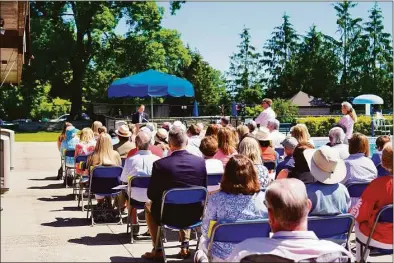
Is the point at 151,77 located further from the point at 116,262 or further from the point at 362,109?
the point at 362,109

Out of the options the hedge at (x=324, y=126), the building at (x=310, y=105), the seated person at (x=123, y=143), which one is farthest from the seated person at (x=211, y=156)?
the building at (x=310, y=105)

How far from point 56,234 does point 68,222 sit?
82 cm

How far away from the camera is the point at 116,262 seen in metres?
5.88

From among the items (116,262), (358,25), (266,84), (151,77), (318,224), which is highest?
(358,25)

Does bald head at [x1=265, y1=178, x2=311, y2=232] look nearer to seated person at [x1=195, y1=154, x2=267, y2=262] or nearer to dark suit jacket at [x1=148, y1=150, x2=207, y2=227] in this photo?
seated person at [x1=195, y1=154, x2=267, y2=262]

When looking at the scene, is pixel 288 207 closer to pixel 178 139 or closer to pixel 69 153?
pixel 178 139

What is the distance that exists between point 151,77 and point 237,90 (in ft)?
209

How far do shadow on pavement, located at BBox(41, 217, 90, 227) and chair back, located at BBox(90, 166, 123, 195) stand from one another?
61cm

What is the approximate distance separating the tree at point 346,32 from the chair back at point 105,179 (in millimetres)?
65951

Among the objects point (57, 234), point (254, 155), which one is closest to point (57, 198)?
point (57, 234)

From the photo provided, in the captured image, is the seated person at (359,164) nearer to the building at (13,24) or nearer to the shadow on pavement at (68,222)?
the shadow on pavement at (68,222)

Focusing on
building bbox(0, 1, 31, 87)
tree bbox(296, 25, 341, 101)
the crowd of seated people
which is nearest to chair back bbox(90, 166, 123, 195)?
the crowd of seated people

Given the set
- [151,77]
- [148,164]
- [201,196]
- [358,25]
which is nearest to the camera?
[201,196]

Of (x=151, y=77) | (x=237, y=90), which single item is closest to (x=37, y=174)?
(x=151, y=77)
